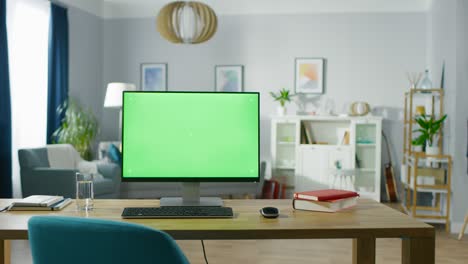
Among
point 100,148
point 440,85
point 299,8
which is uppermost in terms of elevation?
point 299,8

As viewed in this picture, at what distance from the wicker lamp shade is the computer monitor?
149 inches

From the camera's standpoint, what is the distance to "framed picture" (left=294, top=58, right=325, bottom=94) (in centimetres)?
720

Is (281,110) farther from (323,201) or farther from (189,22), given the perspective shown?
(323,201)

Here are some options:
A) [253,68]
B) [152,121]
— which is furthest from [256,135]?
[253,68]

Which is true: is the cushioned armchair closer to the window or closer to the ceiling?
the window

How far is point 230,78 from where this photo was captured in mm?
7387

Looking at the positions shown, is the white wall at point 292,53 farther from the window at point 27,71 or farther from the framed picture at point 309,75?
the window at point 27,71

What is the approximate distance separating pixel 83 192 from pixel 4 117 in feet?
12.7

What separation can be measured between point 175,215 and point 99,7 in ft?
20.5

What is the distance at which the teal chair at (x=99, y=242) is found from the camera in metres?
1.09

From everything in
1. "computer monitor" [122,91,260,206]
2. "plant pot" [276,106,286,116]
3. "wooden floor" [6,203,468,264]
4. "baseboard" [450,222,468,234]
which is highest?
"plant pot" [276,106,286,116]

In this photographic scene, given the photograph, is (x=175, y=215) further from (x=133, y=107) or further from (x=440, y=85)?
(x=440, y=85)

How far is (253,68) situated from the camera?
7.35 meters

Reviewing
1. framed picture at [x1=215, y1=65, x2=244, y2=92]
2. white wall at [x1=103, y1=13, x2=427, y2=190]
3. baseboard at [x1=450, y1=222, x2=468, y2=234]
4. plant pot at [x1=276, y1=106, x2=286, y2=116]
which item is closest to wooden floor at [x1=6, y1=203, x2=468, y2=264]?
baseboard at [x1=450, y1=222, x2=468, y2=234]
